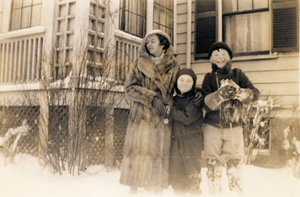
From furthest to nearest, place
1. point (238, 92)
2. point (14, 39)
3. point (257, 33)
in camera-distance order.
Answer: point (14, 39) < point (257, 33) < point (238, 92)

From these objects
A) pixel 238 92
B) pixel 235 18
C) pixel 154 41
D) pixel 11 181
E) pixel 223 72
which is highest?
pixel 235 18

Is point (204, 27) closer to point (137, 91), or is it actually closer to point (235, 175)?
point (137, 91)

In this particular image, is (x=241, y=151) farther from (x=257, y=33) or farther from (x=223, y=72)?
(x=257, y=33)

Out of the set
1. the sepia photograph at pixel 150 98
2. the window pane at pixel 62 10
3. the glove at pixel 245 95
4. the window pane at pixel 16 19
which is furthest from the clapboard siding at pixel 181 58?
the window pane at pixel 16 19

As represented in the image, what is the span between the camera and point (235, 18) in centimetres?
181

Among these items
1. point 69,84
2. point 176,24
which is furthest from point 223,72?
point 69,84

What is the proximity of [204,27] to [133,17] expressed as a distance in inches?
22.7

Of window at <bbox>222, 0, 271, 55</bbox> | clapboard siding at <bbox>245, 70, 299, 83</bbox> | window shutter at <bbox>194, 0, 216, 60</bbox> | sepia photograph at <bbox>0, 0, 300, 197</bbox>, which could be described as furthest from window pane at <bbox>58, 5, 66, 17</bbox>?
clapboard siding at <bbox>245, 70, 299, 83</bbox>

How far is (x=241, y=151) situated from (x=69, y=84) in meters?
1.37

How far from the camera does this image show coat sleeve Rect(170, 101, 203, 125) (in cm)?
140

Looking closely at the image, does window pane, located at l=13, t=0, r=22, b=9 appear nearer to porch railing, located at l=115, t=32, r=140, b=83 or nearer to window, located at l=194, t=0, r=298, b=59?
porch railing, located at l=115, t=32, r=140, b=83

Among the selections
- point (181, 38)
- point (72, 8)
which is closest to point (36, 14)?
point (72, 8)

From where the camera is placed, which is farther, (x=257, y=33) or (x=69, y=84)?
(x=69, y=84)

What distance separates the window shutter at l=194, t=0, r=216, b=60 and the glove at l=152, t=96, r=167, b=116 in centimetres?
59
